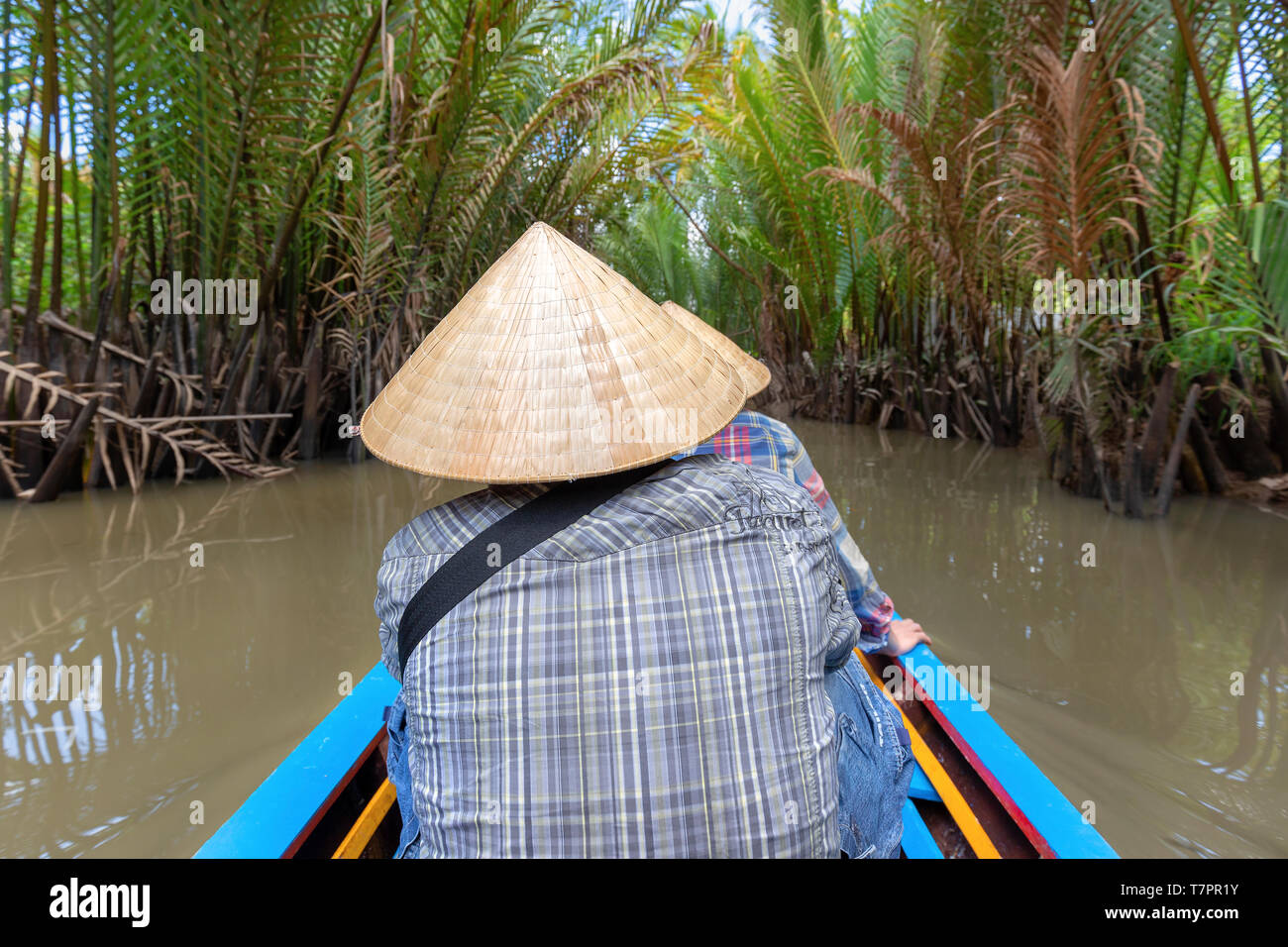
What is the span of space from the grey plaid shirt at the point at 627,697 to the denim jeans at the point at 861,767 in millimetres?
192

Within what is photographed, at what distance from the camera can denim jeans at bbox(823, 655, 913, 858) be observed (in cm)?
101

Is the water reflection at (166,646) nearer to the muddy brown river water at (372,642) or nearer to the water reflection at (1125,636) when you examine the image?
the muddy brown river water at (372,642)

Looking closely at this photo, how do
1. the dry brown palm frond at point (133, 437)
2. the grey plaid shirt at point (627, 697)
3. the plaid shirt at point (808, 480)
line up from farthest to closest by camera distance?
1. the dry brown palm frond at point (133, 437)
2. the plaid shirt at point (808, 480)
3. the grey plaid shirt at point (627, 697)

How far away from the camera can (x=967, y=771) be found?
1490mm

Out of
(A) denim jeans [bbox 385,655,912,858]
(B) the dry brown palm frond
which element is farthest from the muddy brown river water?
(A) denim jeans [bbox 385,655,912,858]

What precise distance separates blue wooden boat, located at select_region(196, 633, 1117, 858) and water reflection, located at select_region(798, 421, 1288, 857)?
341 mm

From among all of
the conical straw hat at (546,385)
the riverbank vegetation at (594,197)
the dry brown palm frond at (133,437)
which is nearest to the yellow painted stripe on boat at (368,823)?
the conical straw hat at (546,385)

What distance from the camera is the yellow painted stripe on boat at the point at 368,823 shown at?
1.21m

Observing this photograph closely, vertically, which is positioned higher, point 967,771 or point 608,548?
point 608,548

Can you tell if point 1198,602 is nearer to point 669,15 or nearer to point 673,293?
point 669,15

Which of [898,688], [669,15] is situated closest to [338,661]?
[898,688]

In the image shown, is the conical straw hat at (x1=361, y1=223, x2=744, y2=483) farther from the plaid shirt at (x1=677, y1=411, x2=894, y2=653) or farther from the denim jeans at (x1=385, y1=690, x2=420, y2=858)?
the plaid shirt at (x1=677, y1=411, x2=894, y2=653)

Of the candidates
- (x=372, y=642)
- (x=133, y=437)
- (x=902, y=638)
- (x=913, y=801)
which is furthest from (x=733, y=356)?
(x=133, y=437)

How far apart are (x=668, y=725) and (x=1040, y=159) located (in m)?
3.69
